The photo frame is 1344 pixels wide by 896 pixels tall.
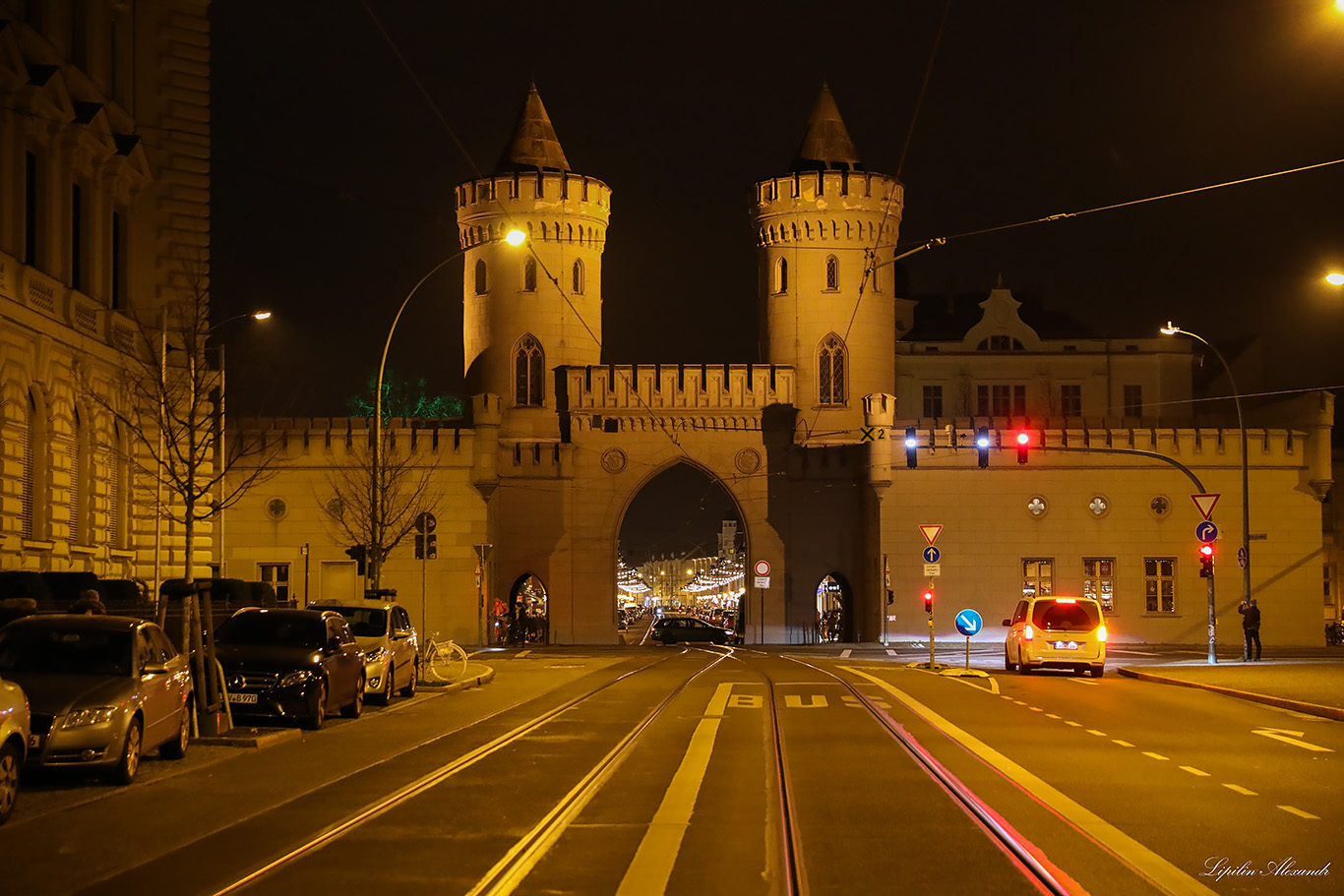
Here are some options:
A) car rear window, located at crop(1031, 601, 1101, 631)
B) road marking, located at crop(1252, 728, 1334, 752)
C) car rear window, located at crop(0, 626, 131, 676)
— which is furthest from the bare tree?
car rear window, located at crop(0, 626, 131, 676)

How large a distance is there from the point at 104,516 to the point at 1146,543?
36.5 metres

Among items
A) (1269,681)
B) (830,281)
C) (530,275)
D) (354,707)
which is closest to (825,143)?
(830,281)

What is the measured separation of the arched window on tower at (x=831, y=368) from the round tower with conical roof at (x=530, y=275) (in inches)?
357

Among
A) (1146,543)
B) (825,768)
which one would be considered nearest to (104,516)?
(825,768)

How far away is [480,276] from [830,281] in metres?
13.8

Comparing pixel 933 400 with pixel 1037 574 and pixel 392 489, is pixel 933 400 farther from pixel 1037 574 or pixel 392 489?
pixel 392 489

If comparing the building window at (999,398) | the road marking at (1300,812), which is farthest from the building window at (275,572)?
the road marking at (1300,812)

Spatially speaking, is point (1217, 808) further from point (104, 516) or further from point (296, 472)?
point (296, 472)

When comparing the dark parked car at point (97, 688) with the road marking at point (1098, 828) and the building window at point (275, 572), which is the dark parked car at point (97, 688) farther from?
the building window at point (275, 572)

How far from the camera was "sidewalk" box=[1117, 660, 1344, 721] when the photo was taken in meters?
22.8

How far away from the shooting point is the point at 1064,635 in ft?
107

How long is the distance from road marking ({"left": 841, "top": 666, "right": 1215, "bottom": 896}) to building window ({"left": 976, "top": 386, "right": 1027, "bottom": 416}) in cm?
6011

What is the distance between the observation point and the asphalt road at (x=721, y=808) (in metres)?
9.27

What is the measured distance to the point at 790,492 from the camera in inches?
2304
